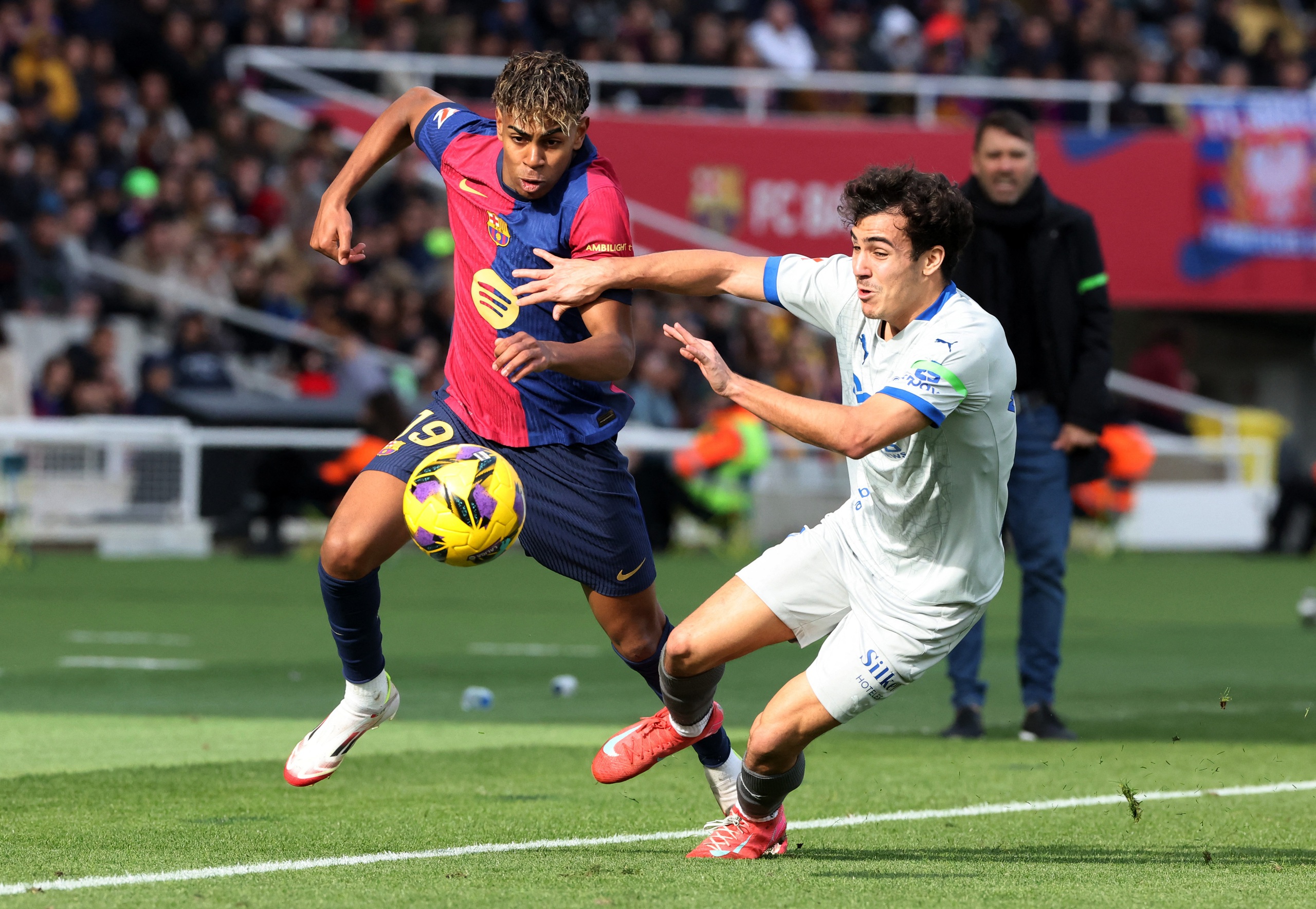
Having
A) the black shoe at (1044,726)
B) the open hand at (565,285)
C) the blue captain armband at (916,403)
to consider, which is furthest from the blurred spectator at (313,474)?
the blue captain armband at (916,403)

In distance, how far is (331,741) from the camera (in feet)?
21.1

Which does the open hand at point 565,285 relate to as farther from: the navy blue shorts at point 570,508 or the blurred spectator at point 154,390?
the blurred spectator at point 154,390

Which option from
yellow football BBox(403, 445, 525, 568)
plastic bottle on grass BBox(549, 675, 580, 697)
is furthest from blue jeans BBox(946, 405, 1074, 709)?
yellow football BBox(403, 445, 525, 568)

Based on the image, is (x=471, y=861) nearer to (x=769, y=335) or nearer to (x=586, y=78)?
(x=586, y=78)

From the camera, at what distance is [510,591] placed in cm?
1594

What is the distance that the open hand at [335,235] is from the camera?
6449 millimetres

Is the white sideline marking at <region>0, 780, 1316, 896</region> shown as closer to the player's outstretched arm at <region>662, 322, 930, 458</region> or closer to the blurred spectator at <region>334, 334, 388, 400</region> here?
the player's outstretched arm at <region>662, 322, 930, 458</region>

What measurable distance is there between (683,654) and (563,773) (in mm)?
1824

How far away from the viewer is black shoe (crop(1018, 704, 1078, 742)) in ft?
28.5

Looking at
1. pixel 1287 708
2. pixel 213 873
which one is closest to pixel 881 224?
pixel 213 873

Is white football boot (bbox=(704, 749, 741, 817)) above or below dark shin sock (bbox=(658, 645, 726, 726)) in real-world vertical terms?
below

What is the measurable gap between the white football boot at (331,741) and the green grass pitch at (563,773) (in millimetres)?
161

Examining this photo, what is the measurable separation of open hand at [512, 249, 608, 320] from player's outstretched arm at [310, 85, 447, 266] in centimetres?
71

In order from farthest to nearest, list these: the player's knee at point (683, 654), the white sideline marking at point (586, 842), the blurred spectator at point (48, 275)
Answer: the blurred spectator at point (48, 275)
the player's knee at point (683, 654)
the white sideline marking at point (586, 842)
